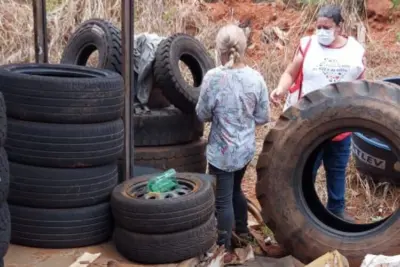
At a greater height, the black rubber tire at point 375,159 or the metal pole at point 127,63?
the metal pole at point 127,63

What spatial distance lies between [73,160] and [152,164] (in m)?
1.80

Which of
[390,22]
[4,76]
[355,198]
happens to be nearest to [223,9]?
[390,22]

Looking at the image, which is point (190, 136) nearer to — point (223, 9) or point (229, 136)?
point (229, 136)

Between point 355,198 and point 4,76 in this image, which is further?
point 355,198

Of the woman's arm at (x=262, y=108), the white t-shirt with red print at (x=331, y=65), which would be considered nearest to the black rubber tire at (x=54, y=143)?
the woman's arm at (x=262, y=108)

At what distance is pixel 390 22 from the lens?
12258mm

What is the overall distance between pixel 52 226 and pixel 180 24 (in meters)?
8.32

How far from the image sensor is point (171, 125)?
6246 mm

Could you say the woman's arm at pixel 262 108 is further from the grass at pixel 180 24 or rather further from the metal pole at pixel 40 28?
the grass at pixel 180 24

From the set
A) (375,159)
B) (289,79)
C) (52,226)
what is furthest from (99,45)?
(375,159)

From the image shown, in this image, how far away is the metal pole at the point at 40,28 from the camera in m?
5.70

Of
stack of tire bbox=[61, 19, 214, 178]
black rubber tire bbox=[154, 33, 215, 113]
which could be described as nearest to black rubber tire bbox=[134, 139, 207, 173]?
stack of tire bbox=[61, 19, 214, 178]

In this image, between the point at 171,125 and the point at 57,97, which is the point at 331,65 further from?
the point at 57,97

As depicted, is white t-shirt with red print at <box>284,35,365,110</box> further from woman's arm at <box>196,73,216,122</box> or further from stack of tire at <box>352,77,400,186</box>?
stack of tire at <box>352,77,400,186</box>
